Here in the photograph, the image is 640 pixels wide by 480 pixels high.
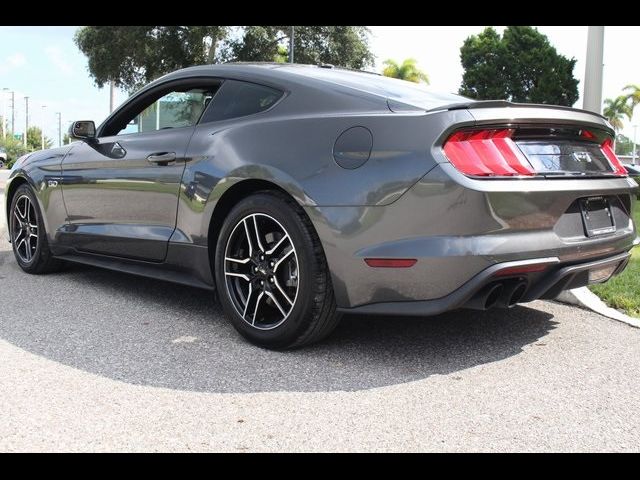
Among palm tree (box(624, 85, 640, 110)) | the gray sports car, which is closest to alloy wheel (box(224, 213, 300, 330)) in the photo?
the gray sports car

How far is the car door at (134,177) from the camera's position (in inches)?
162

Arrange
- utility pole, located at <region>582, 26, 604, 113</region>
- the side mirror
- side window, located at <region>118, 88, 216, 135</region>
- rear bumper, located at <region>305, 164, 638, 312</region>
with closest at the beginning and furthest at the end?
1. rear bumper, located at <region>305, 164, 638, 312</region>
2. side window, located at <region>118, 88, 216, 135</region>
3. the side mirror
4. utility pole, located at <region>582, 26, 604, 113</region>

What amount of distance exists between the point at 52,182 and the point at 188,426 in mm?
3259

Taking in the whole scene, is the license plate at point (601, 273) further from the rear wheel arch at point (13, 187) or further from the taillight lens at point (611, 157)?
the rear wheel arch at point (13, 187)

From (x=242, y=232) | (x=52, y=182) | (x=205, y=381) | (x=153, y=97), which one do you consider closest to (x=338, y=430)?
(x=205, y=381)

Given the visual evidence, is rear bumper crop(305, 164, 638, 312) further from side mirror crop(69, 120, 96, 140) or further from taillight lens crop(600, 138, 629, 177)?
side mirror crop(69, 120, 96, 140)

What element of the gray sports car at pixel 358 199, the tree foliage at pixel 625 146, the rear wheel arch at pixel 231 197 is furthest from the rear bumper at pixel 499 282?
the tree foliage at pixel 625 146

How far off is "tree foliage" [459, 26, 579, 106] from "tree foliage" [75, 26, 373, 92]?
434 inches

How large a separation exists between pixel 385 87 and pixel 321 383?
5.10 ft

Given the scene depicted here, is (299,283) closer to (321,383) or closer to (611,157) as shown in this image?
(321,383)

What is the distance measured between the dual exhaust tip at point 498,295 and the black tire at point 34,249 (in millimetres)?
3679

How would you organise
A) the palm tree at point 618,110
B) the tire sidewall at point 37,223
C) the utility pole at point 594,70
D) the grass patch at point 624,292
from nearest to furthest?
the grass patch at point 624,292
the tire sidewall at point 37,223
the utility pole at point 594,70
the palm tree at point 618,110

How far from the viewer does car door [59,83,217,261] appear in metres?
4.11
